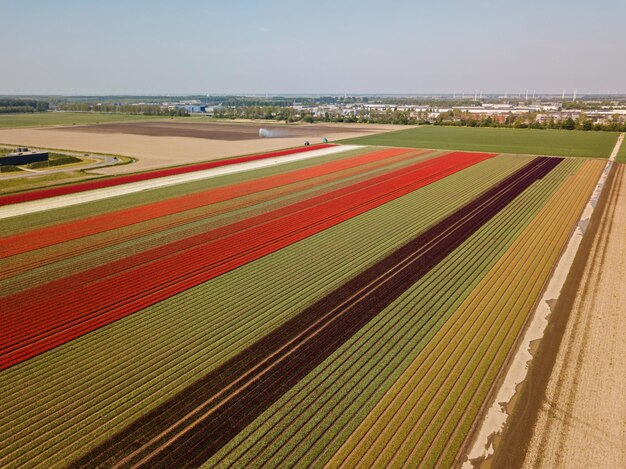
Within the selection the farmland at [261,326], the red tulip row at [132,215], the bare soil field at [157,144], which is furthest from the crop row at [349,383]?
the bare soil field at [157,144]

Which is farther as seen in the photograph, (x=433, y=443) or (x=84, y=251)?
(x=84, y=251)

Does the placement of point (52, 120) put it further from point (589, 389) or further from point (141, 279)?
point (589, 389)

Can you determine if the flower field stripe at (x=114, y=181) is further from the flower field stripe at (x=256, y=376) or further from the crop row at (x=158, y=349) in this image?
the flower field stripe at (x=256, y=376)

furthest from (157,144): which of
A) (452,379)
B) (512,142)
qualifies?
(452,379)

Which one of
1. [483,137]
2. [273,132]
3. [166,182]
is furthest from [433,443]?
[273,132]

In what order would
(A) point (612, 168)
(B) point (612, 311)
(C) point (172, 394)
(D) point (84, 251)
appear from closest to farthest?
(C) point (172, 394) → (B) point (612, 311) → (D) point (84, 251) → (A) point (612, 168)

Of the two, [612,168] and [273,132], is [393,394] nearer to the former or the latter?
[612,168]
